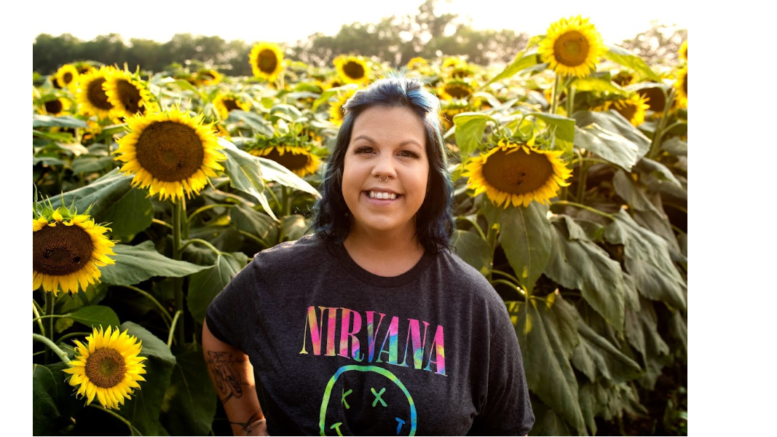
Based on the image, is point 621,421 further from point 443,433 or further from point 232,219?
point 232,219

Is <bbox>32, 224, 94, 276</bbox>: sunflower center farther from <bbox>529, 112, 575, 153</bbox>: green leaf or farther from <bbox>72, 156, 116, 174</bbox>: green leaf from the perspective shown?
<bbox>529, 112, 575, 153</bbox>: green leaf

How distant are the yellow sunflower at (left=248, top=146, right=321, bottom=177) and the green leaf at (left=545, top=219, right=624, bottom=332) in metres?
1.08

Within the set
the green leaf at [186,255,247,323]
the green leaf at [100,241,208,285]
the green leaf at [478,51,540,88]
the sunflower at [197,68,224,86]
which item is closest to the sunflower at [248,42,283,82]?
the sunflower at [197,68,224,86]

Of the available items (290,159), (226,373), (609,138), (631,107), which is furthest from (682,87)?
(226,373)

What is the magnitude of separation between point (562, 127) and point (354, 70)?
8.58 ft

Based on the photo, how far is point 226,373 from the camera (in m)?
1.83

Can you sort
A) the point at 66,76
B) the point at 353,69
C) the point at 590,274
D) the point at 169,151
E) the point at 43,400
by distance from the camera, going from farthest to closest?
the point at 353,69 < the point at 66,76 < the point at 590,274 < the point at 169,151 < the point at 43,400

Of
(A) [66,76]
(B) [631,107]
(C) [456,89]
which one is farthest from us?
(A) [66,76]

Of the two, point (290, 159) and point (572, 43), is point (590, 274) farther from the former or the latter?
point (290, 159)

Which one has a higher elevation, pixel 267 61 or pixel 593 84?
pixel 267 61

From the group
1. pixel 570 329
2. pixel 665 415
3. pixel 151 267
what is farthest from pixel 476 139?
pixel 665 415

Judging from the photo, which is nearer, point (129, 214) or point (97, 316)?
point (97, 316)

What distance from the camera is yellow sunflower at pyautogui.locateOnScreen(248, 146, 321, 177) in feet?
8.59

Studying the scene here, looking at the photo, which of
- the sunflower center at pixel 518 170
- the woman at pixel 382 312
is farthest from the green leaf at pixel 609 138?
the woman at pixel 382 312
